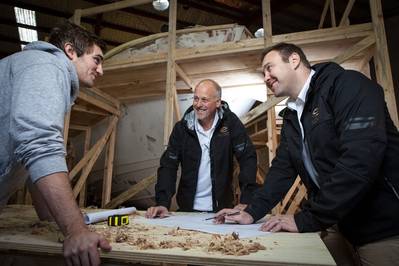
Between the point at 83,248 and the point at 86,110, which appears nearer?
the point at 83,248

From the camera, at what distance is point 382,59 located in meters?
2.74

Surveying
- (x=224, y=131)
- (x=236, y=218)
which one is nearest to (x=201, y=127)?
(x=224, y=131)

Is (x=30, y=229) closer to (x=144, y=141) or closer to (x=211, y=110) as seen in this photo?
(x=211, y=110)

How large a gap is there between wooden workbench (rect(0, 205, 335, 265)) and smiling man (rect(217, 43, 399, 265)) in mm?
178

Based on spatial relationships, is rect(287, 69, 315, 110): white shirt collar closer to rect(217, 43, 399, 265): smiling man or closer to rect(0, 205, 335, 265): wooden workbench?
rect(217, 43, 399, 265): smiling man

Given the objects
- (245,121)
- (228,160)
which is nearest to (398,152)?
(228,160)

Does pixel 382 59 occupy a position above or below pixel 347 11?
below

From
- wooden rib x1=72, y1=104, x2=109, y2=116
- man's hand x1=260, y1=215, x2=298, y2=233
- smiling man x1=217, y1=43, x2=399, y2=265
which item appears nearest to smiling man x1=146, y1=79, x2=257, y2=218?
smiling man x1=217, y1=43, x2=399, y2=265

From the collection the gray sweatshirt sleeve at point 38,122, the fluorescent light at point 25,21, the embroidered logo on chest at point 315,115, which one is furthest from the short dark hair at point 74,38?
the fluorescent light at point 25,21

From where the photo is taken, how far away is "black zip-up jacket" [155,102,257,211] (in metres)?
2.22

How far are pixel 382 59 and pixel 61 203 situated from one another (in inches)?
118

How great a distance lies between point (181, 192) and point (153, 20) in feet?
24.6

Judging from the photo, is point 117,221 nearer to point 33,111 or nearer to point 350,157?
point 33,111

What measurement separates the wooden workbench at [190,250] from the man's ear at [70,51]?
2.61 feet
